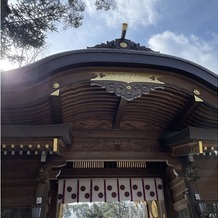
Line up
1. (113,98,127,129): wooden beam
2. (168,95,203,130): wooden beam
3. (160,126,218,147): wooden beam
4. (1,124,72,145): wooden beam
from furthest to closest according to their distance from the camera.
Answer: (168,95,203,130): wooden beam
(113,98,127,129): wooden beam
(160,126,218,147): wooden beam
(1,124,72,145): wooden beam

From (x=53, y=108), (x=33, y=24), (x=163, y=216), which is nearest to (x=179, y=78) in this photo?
(x=53, y=108)

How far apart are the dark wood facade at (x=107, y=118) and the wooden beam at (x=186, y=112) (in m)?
0.02

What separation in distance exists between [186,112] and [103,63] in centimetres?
206

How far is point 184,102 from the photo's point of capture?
15.5ft

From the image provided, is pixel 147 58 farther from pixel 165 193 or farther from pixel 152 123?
pixel 165 193

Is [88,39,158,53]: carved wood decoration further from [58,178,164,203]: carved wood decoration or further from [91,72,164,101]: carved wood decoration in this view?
[58,178,164,203]: carved wood decoration

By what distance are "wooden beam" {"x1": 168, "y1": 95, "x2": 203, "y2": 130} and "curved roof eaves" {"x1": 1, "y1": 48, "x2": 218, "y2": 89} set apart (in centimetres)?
42

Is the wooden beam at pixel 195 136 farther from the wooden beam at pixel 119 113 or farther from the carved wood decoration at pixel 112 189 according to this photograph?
the carved wood decoration at pixel 112 189

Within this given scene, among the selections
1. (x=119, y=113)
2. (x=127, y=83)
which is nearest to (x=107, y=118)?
(x=119, y=113)

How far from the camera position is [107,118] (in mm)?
5145

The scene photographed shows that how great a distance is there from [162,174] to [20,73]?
4398mm

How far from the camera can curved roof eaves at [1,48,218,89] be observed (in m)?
3.91

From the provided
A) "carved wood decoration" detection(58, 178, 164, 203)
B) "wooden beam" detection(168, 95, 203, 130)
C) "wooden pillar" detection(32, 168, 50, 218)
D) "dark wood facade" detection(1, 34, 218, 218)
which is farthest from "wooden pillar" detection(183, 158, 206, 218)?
"wooden pillar" detection(32, 168, 50, 218)

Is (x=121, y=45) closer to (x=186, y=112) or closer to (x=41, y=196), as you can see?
(x=186, y=112)
